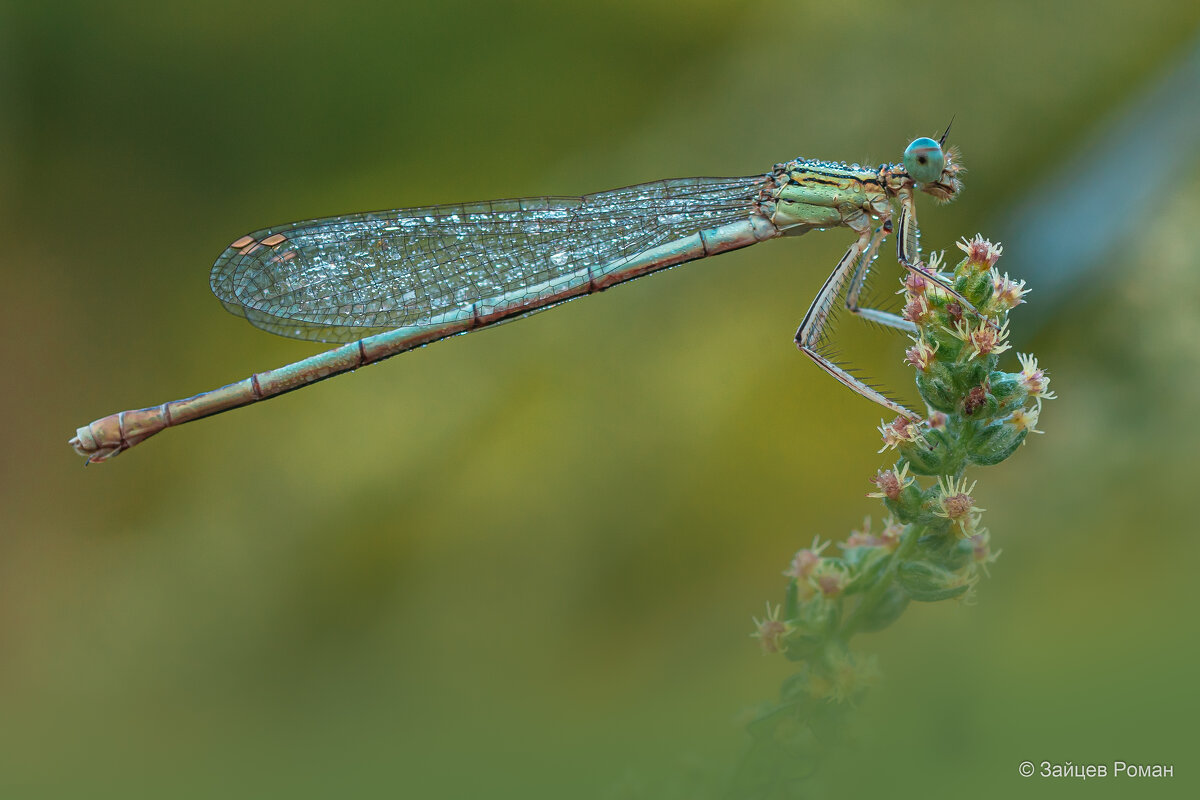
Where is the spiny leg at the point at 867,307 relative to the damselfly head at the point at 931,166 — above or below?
below

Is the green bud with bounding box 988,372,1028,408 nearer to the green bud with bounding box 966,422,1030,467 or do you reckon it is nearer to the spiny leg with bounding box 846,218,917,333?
the green bud with bounding box 966,422,1030,467

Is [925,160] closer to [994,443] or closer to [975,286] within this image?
[975,286]

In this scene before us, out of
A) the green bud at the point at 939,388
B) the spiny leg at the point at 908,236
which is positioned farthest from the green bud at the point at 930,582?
the spiny leg at the point at 908,236

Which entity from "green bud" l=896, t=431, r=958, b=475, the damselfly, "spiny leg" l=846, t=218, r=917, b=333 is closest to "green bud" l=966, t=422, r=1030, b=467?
"green bud" l=896, t=431, r=958, b=475

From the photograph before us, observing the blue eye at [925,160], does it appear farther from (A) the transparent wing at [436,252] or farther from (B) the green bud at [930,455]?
(B) the green bud at [930,455]

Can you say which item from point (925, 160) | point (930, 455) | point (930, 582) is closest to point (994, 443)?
point (930, 455)

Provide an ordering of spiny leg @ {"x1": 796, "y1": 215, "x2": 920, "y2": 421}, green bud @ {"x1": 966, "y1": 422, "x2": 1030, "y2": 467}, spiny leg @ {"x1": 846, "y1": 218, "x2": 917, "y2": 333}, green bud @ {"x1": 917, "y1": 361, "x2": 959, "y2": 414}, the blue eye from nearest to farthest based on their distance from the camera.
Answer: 1. green bud @ {"x1": 966, "y1": 422, "x2": 1030, "y2": 467}
2. green bud @ {"x1": 917, "y1": 361, "x2": 959, "y2": 414}
3. spiny leg @ {"x1": 796, "y1": 215, "x2": 920, "y2": 421}
4. spiny leg @ {"x1": 846, "y1": 218, "x2": 917, "y2": 333}
5. the blue eye

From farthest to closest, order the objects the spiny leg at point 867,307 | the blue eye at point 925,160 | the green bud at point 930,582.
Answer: the blue eye at point 925,160
the spiny leg at point 867,307
the green bud at point 930,582

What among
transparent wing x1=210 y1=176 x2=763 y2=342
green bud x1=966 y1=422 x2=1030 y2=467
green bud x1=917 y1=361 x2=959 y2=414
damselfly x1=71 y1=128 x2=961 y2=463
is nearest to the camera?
green bud x1=966 y1=422 x2=1030 y2=467
